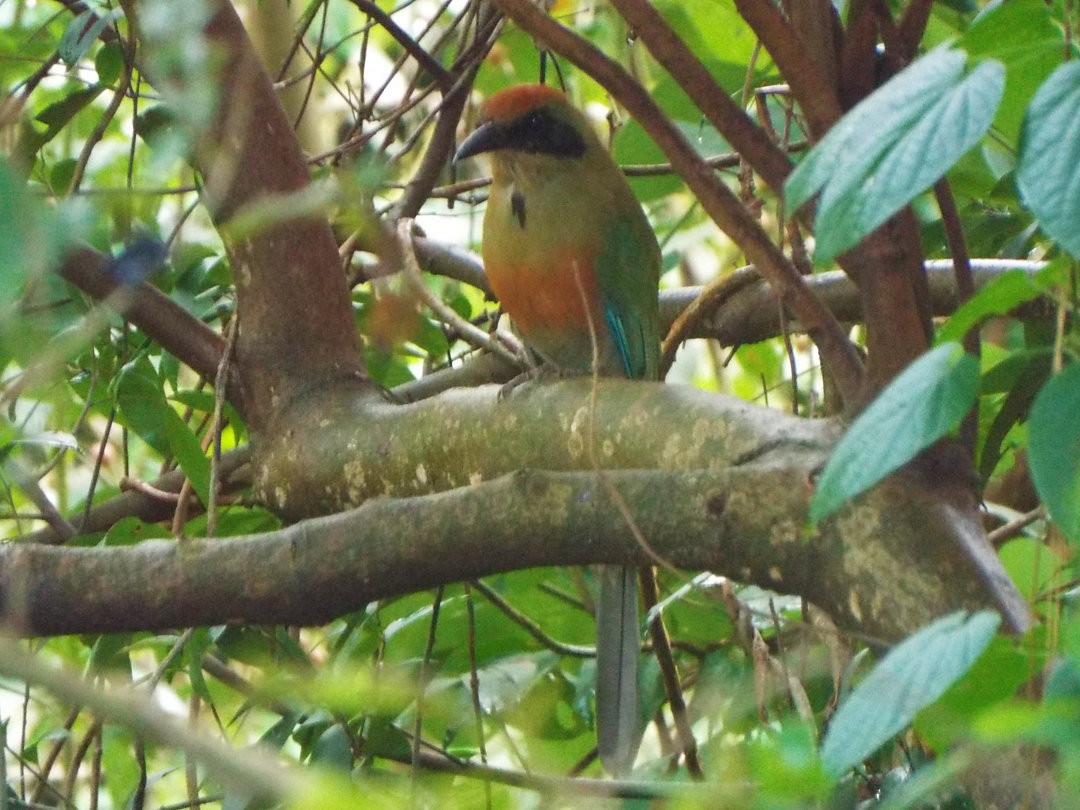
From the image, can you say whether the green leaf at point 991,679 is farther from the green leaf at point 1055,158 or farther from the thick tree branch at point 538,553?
the thick tree branch at point 538,553

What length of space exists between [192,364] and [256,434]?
0.17 metres

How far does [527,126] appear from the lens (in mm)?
2826

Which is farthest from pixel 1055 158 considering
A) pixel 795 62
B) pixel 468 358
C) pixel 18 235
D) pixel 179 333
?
pixel 468 358

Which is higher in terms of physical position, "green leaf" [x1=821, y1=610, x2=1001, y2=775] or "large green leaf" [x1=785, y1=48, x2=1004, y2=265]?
"large green leaf" [x1=785, y1=48, x2=1004, y2=265]

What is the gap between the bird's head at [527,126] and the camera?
2.78 m

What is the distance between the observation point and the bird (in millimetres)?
2732

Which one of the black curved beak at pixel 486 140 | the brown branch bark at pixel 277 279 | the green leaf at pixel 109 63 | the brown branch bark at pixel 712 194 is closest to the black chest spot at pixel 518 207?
the black curved beak at pixel 486 140

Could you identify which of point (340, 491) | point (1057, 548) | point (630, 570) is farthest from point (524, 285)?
point (1057, 548)

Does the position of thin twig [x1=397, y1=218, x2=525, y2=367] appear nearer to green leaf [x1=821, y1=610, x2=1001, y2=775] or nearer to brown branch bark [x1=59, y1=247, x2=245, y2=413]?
brown branch bark [x1=59, y1=247, x2=245, y2=413]

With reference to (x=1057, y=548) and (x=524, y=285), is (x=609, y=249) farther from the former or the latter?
(x=1057, y=548)

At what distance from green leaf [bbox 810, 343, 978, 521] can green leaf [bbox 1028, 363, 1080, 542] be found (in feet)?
0.13

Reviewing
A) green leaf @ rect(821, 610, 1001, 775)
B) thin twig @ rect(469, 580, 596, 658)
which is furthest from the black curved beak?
green leaf @ rect(821, 610, 1001, 775)

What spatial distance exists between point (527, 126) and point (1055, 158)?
2.18 m

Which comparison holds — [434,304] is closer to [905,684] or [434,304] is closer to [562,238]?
[562,238]
